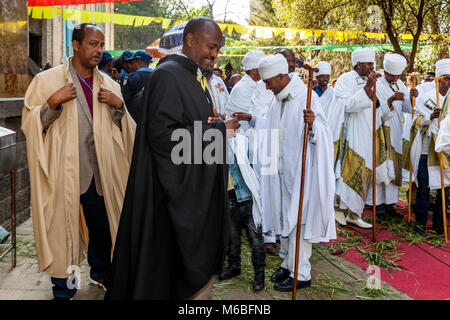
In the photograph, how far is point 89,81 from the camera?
378 centimetres

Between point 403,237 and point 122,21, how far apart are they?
14955 millimetres

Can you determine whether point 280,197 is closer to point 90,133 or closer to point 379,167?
point 90,133

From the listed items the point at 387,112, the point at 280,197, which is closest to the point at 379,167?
the point at 387,112

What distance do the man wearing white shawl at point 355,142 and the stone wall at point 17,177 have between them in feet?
13.8

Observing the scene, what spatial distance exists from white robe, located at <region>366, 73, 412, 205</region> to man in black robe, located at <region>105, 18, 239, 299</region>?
4265 millimetres

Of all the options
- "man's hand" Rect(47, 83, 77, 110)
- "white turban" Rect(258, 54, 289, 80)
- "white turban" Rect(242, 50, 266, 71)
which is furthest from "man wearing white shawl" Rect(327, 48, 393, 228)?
"man's hand" Rect(47, 83, 77, 110)

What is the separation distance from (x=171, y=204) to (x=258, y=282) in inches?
73.1

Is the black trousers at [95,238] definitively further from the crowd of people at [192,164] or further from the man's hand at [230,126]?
the man's hand at [230,126]

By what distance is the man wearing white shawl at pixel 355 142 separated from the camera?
6.18 m

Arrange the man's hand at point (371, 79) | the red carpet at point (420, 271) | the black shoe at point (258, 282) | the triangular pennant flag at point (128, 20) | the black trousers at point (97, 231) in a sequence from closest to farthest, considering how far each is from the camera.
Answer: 1. the black trousers at point (97, 231)
2. the black shoe at point (258, 282)
3. the red carpet at point (420, 271)
4. the man's hand at point (371, 79)
5. the triangular pennant flag at point (128, 20)

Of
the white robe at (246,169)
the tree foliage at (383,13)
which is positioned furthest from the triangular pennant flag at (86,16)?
the white robe at (246,169)

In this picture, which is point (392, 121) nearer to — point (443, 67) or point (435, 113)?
point (435, 113)

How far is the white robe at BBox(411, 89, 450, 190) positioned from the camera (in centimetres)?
580

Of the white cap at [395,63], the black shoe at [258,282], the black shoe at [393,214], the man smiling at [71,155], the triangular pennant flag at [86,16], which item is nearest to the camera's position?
the man smiling at [71,155]
